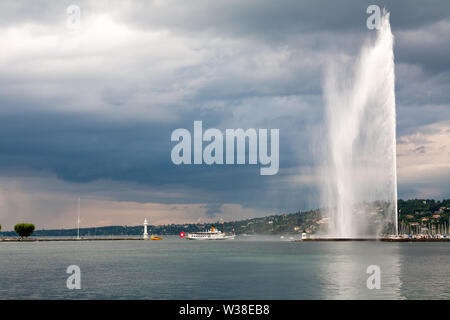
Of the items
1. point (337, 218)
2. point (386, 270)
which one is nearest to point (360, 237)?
point (337, 218)

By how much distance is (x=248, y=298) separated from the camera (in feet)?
149

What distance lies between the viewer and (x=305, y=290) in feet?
167

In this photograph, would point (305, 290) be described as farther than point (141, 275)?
No
